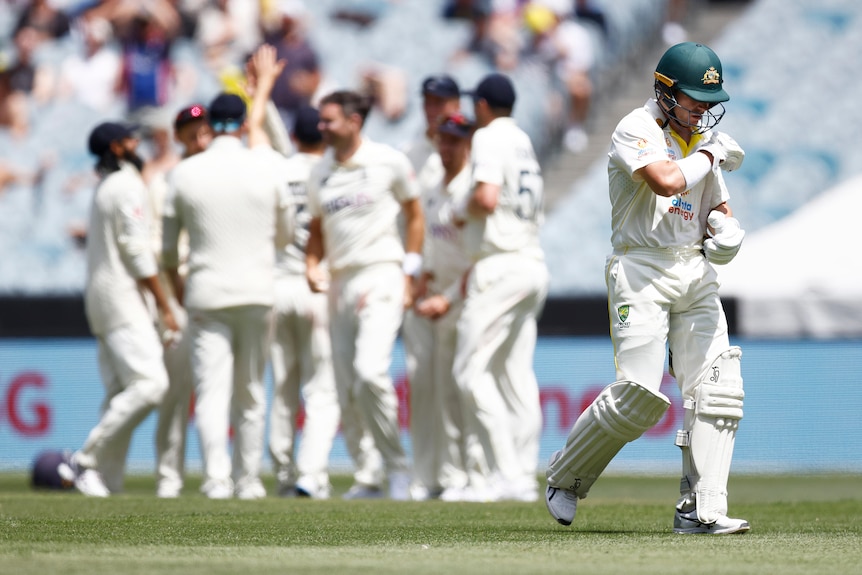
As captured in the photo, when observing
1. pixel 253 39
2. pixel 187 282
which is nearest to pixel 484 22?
pixel 253 39

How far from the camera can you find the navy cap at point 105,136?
31.1ft

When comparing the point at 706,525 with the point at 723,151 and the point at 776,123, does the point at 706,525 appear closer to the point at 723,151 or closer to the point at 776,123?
the point at 723,151

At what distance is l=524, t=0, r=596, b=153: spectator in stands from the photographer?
1841 cm

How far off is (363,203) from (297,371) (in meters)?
1.46

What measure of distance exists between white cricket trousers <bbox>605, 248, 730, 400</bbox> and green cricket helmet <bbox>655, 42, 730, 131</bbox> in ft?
2.19

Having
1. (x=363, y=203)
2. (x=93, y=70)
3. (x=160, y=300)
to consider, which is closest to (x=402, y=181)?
(x=363, y=203)

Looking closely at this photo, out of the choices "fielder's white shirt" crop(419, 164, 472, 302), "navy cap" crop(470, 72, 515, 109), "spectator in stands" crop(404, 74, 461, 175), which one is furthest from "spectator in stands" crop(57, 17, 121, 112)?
"navy cap" crop(470, 72, 515, 109)

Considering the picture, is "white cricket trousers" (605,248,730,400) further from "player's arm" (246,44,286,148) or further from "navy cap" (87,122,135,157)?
"navy cap" (87,122,135,157)

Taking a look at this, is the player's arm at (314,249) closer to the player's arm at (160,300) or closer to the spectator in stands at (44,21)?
the player's arm at (160,300)

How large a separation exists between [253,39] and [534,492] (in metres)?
10.5

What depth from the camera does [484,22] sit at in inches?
746

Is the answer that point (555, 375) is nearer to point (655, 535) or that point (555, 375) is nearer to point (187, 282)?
point (187, 282)

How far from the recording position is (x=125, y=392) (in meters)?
9.35

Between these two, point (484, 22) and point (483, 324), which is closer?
point (483, 324)
